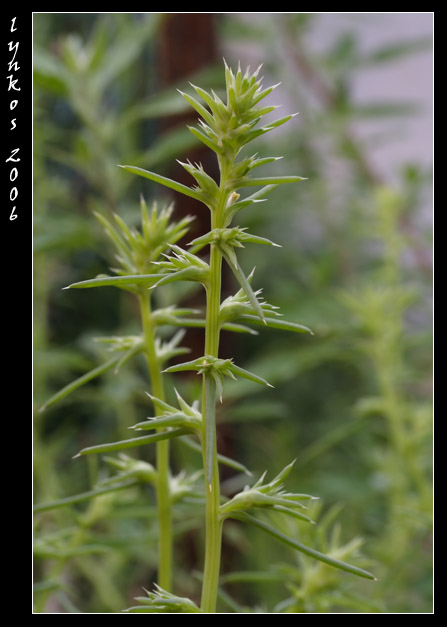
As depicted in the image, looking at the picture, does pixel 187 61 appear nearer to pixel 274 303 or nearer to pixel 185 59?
pixel 185 59

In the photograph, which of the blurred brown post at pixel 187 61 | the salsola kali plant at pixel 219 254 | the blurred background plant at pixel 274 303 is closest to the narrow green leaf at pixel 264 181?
the salsola kali plant at pixel 219 254

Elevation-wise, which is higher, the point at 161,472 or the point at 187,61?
the point at 187,61

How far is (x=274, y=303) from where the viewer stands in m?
0.64

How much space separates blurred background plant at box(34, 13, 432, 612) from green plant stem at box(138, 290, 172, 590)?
0.24 ft

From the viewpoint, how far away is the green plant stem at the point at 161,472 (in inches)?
9.0

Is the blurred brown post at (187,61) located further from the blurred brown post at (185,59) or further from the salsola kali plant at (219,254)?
the salsola kali plant at (219,254)

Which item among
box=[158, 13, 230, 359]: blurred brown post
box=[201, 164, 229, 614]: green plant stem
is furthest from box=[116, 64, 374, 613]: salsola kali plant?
box=[158, 13, 230, 359]: blurred brown post

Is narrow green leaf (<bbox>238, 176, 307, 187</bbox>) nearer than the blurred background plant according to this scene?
Yes

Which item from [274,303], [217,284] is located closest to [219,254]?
[217,284]

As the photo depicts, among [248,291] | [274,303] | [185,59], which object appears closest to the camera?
[248,291]

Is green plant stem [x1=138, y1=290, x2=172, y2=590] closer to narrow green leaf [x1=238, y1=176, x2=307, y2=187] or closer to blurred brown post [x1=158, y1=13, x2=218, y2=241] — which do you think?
narrow green leaf [x1=238, y1=176, x2=307, y2=187]

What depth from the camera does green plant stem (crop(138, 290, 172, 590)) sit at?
0.23m

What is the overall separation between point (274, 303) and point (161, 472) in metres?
0.42

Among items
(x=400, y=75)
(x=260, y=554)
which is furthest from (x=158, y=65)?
(x=400, y=75)
